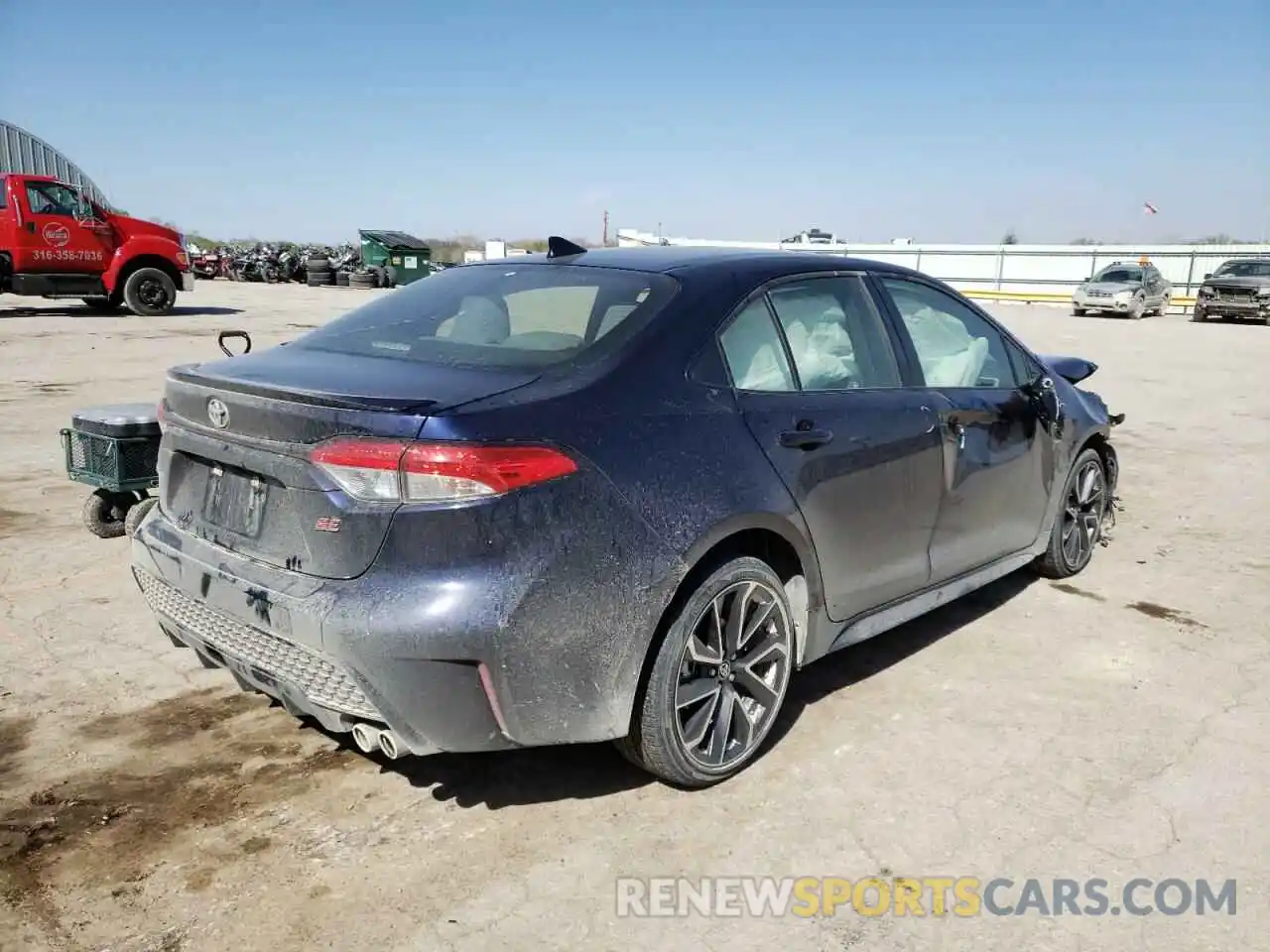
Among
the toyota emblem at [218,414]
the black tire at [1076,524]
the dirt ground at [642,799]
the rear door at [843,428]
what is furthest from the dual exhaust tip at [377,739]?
the black tire at [1076,524]

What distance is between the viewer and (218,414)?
286 centimetres

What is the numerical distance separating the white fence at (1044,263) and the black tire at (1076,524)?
30.8 m

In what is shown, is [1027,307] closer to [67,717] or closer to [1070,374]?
[1070,374]

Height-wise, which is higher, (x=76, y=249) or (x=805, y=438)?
(x=76, y=249)

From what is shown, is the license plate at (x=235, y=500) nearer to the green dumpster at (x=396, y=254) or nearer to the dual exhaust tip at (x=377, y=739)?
the dual exhaust tip at (x=377, y=739)

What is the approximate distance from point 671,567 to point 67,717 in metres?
2.21

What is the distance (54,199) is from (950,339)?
18743 mm

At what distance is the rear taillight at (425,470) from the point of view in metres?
2.45

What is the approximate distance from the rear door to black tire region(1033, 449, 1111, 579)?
59.7 inches

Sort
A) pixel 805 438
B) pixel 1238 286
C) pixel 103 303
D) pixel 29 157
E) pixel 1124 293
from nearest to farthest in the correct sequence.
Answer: pixel 805 438 < pixel 103 303 < pixel 1238 286 < pixel 1124 293 < pixel 29 157

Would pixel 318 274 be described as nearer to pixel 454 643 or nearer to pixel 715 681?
pixel 715 681

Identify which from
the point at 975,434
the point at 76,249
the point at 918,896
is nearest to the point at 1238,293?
the point at 975,434

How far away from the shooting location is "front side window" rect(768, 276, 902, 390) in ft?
11.3

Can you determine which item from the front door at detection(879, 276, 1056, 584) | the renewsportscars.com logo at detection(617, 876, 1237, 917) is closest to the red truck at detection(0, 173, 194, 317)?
the front door at detection(879, 276, 1056, 584)
